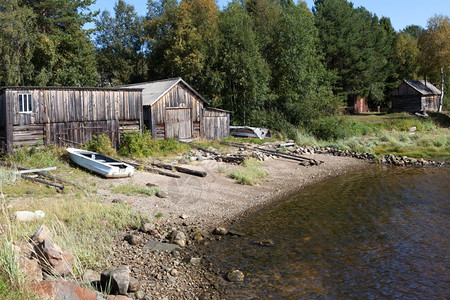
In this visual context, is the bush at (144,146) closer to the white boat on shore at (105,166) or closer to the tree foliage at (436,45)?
the white boat on shore at (105,166)

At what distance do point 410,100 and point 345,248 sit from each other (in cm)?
4749


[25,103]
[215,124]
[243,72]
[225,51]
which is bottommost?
[215,124]

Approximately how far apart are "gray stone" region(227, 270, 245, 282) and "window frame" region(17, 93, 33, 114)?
16.4m

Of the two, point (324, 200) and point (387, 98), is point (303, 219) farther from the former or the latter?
point (387, 98)

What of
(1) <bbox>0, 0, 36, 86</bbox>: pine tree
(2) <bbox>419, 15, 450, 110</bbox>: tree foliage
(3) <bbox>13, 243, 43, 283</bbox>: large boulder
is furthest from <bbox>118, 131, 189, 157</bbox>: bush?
(2) <bbox>419, 15, 450, 110</bbox>: tree foliage

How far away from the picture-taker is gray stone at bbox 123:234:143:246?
1105 cm

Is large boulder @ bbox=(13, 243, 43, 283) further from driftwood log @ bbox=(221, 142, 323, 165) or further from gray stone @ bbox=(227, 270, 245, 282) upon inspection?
driftwood log @ bbox=(221, 142, 323, 165)

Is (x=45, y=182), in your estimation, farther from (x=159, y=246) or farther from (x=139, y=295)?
(x=139, y=295)

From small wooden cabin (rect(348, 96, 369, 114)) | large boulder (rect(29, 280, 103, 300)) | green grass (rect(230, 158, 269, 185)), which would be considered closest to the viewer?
large boulder (rect(29, 280, 103, 300))

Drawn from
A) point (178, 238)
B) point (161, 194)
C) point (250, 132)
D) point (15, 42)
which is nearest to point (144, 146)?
point (161, 194)

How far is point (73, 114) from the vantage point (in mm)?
22719

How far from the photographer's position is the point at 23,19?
115ft

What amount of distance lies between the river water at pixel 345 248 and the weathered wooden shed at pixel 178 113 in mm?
13443

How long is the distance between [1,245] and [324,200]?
44.2ft
